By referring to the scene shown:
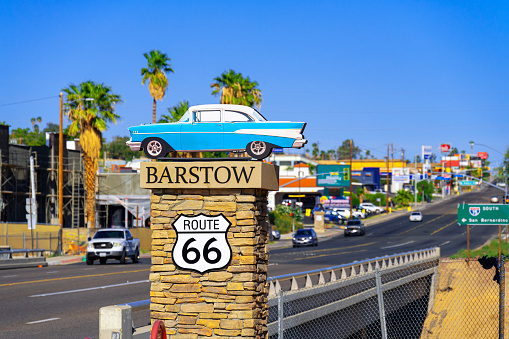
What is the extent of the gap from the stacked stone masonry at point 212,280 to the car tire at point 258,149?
1.41 meters

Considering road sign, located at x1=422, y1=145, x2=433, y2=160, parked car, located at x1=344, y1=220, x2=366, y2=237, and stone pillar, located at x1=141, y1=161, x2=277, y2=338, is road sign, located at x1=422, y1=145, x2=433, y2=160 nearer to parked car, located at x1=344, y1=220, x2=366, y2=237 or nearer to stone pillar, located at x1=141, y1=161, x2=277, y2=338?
parked car, located at x1=344, y1=220, x2=366, y2=237

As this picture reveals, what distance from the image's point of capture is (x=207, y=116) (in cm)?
1077

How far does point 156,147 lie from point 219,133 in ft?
5.16

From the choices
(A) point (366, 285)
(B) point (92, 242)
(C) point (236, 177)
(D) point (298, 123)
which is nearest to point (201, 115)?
(D) point (298, 123)

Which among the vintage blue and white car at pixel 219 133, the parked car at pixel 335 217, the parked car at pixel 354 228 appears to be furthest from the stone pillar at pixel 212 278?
the parked car at pixel 335 217

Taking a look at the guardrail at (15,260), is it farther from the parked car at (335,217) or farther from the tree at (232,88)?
the parked car at (335,217)

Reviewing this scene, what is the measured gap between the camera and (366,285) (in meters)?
18.4

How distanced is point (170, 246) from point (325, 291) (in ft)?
22.7

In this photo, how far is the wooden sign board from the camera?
8.54 meters

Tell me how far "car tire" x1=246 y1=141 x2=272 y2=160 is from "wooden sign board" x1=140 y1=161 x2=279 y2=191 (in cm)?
122

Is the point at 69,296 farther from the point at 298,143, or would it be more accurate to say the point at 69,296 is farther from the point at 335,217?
the point at 335,217

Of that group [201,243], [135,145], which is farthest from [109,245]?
[201,243]

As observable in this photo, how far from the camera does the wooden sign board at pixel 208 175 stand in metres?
8.54

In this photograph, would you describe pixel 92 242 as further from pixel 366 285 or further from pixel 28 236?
pixel 366 285
